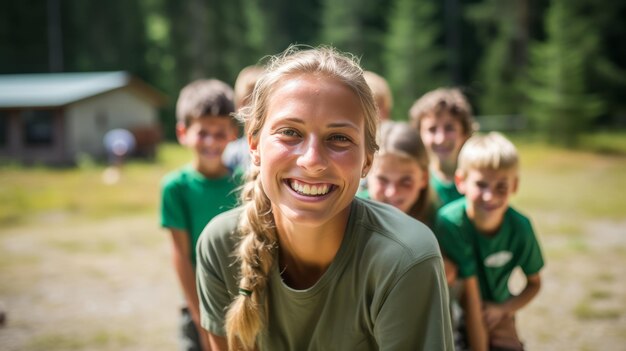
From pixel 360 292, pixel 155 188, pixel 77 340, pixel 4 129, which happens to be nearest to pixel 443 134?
pixel 360 292

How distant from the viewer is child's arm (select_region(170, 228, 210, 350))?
2.96m

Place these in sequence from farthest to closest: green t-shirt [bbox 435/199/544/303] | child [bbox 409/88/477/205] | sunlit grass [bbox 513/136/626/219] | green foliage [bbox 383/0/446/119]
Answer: green foliage [bbox 383/0/446/119]
sunlit grass [bbox 513/136/626/219]
child [bbox 409/88/477/205]
green t-shirt [bbox 435/199/544/303]

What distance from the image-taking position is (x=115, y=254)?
336 inches

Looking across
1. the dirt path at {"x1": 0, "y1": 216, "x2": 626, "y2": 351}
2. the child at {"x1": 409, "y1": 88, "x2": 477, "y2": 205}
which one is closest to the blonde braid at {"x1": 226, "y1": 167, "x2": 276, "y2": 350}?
A: the child at {"x1": 409, "y1": 88, "x2": 477, "y2": 205}

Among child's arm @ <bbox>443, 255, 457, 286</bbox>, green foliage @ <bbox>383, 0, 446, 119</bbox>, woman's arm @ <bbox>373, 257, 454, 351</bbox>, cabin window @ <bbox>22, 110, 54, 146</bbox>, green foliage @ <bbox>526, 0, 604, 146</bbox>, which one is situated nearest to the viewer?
woman's arm @ <bbox>373, 257, 454, 351</bbox>

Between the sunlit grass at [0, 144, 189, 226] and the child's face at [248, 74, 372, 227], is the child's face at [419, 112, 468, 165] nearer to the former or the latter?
the child's face at [248, 74, 372, 227]

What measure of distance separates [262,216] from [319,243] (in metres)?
0.22

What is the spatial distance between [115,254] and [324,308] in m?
7.29

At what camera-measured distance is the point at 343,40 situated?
1214 inches

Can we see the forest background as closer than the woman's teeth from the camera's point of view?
No

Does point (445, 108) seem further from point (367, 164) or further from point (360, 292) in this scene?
point (360, 292)

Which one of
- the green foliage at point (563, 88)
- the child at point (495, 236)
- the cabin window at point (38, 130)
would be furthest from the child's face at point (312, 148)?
the green foliage at point (563, 88)

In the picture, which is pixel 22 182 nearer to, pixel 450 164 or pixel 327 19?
pixel 450 164

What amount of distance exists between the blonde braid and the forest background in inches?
899
